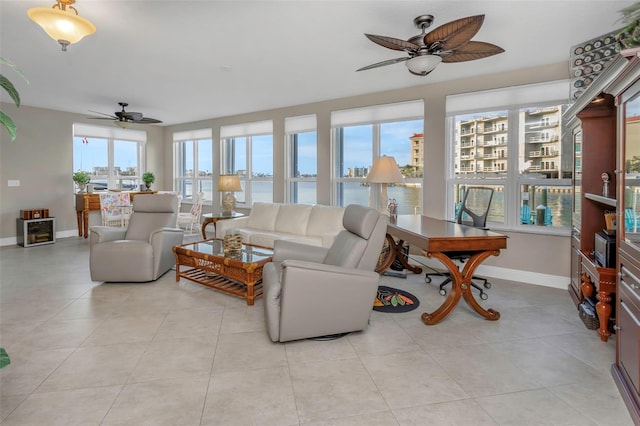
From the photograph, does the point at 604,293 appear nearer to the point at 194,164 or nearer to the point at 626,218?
the point at 626,218

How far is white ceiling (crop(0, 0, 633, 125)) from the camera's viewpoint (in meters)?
2.79

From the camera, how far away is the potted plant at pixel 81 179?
691cm

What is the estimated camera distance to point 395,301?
345cm

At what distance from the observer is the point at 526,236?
4.29m

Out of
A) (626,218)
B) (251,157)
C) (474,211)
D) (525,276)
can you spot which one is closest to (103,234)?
(251,157)

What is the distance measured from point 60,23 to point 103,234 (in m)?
2.43

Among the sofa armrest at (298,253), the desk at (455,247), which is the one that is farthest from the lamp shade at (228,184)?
the desk at (455,247)

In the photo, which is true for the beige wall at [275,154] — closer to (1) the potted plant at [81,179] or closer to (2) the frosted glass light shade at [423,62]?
(1) the potted plant at [81,179]

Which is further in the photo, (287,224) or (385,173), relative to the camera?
(287,224)

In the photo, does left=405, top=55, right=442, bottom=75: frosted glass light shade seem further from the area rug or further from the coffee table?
the coffee table

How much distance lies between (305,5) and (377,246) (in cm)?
190

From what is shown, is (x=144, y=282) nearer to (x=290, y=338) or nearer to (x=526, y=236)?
(x=290, y=338)

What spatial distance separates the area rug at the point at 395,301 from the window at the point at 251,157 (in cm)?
376

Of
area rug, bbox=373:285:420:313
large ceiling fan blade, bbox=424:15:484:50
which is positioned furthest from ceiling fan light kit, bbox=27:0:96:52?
area rug, bbox=373:285:420:313
